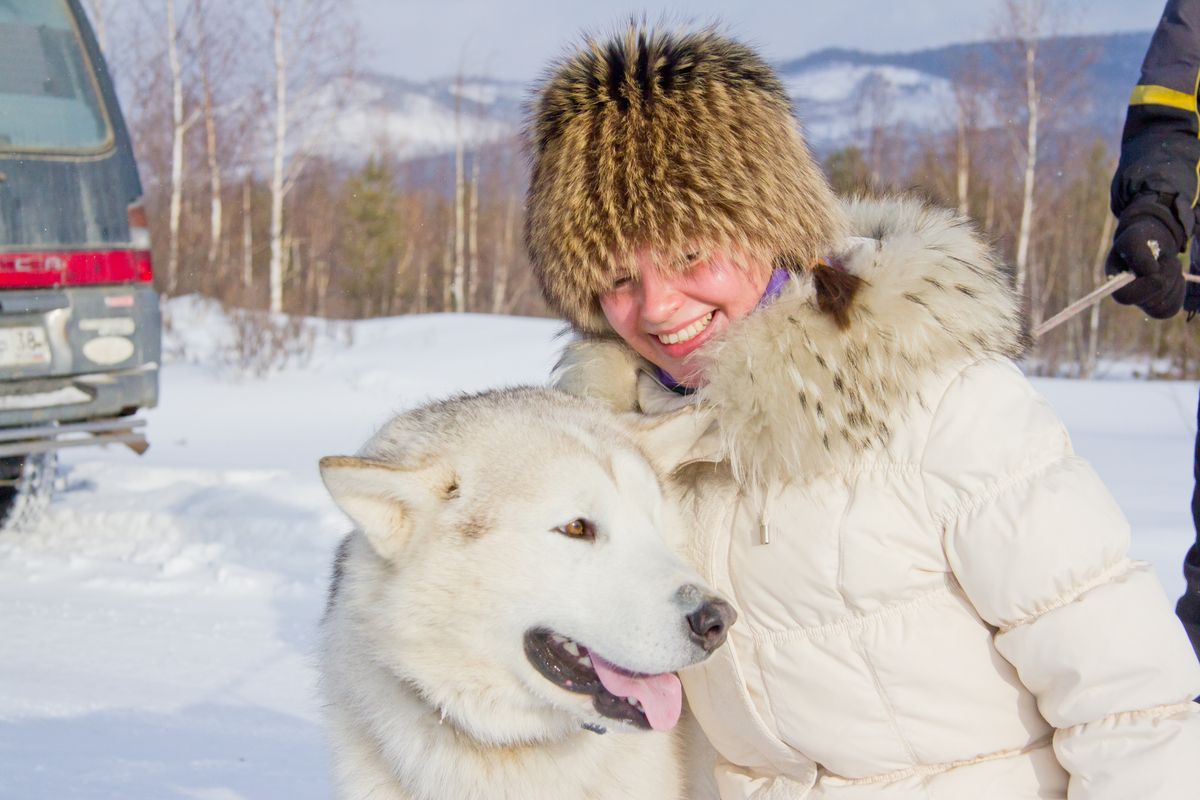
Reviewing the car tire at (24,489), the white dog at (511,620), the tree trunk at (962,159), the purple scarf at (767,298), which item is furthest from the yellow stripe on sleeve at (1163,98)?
the tree trunk at (962,159)

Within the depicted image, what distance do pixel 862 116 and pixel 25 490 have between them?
24.8 metres

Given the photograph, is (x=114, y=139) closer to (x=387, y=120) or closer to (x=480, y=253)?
(x=387, y=120)

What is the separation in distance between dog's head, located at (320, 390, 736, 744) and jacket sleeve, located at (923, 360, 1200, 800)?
1.31 feet

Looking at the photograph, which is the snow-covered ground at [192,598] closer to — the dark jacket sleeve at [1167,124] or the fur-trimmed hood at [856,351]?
the fur-trimmed hood at [856,351]

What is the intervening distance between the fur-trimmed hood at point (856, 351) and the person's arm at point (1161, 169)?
862mm

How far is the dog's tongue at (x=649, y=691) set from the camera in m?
1.57

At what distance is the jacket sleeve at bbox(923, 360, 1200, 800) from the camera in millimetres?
1405

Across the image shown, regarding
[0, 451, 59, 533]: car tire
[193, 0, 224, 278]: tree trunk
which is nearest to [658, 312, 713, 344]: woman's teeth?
[0, 451, 59, 533]: car tire

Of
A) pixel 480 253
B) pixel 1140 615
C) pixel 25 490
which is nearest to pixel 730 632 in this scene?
pixel 1140 615

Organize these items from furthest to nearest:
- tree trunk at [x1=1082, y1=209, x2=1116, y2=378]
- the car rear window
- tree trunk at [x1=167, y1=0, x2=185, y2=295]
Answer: tree trunk at [x1=167, y1=0, x2=185, y2=295]
tree trunk at [x1=1082, y1=209, x2=1116, y2=378]
the car rear window

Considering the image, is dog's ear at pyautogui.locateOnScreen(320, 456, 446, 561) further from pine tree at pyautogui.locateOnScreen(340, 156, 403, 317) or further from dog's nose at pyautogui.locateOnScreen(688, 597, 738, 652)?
pine tree at pyautogui.locateOnScreen(340, 156, 403, 317)

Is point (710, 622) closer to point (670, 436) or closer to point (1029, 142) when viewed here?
point (670, 436)

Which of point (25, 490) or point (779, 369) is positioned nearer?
point (779, 369)

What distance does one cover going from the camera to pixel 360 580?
5.61ft
